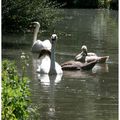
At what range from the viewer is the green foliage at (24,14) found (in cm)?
2265

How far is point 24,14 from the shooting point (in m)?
23.3

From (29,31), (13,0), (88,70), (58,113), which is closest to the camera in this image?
(58,113)

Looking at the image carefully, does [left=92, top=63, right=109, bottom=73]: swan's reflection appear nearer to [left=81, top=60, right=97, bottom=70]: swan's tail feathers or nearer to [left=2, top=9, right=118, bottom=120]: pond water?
[left=2, top=9, right=118, bottom=120]: pond water

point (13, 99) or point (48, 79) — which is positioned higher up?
point (13, 99)

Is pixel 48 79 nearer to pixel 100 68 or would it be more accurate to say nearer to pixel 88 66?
pixel 88 66

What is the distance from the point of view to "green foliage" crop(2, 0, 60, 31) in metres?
22.7

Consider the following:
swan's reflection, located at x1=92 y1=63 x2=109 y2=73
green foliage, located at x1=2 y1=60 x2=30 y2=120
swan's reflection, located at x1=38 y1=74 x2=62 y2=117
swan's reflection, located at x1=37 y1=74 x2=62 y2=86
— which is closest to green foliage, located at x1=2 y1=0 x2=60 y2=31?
swan's reflection, located at x1=92 y1=63 x2=109 y2=73

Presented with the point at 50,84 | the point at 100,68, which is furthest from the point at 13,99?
the point at 100,68

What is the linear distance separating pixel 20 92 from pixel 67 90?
5.94 meters

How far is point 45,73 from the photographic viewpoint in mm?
13445

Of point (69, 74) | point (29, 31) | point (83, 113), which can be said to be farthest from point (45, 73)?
point (29, 31)

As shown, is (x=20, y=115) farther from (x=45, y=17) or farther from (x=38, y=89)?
(x=45, y=17)

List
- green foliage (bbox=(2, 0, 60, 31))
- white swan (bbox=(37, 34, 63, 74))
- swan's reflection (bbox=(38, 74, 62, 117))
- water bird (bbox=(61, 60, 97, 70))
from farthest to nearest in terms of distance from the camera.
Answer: green foliage (bbox=(2, 0, 60, 31)) → water bird (bbox=(61, 60, 97, 70)) → white swan (bbox=(37, 34, 63, 74)) → swan's reflection (bbox=(38, 74, 62, 117))

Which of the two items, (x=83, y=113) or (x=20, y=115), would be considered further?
(x=83, y=113)
